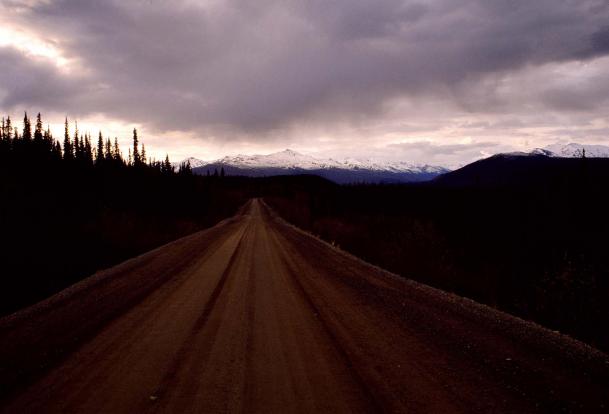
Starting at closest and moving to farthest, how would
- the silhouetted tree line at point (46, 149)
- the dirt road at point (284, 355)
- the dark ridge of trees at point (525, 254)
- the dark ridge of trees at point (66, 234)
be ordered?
the dirt road at point (284, 355) → the dark ridge of trees at point (525, 254) → the dark ridge of trees at point (66, 234) → the silhouetted tree line at point (46, 149)

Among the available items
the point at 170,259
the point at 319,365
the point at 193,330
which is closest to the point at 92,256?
the point at 170,259

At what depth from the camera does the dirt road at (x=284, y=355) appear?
13.3 ft

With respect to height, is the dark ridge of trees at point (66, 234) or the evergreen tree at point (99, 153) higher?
the evergreen tree at point (99, 153)

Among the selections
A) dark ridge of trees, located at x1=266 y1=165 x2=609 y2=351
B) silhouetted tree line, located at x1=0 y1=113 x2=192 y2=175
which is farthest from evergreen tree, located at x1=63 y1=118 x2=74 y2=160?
dark ridge of trees, located at x1=266 y1=165 x2=609 y2=351

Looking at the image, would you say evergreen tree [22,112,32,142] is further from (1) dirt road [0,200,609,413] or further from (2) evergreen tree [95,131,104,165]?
(1) dirt road [0,200,609,413]

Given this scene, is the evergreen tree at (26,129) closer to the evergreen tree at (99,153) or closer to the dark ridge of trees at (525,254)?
the evergreen tree at (99,153)

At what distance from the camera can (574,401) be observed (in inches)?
163

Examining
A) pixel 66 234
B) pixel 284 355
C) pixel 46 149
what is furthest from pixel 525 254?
pixel 46 149

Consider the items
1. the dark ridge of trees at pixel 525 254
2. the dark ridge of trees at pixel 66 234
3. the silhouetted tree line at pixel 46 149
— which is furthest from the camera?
the silhouetted tree line at pixel 46 149

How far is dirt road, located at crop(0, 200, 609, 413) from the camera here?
4059mm

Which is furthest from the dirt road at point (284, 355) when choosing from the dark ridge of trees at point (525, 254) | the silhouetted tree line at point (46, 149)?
the silhouetted tree line at point (46, 149)

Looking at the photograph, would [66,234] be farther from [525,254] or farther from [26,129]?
[26,129]

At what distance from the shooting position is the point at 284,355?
17.3 ft

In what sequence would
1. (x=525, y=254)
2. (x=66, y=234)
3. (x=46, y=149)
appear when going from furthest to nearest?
(x=46, y=149) → (x=66, y=234) → (x=525, y=254)
